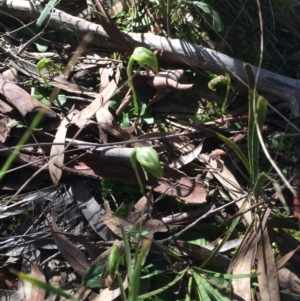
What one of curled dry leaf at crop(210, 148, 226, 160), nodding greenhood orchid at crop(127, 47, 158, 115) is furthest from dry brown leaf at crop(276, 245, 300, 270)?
nodding greenhood orchid at crop(127, 47, 158, 115)

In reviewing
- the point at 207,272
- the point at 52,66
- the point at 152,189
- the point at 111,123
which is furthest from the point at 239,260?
the point at 52,66

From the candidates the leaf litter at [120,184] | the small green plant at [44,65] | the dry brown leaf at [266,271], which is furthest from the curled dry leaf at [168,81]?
the dry brown leaf at [266,271]

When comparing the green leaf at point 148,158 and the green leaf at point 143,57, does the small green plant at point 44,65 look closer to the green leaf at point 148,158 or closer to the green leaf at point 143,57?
the green leaf at point 143,57

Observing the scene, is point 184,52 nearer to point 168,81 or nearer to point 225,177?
point 168,81

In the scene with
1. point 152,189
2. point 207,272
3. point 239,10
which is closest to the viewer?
point 207,272

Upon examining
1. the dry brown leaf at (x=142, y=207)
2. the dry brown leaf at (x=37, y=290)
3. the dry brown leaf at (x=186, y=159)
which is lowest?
the dry brown leaf at (x=37, y=290)

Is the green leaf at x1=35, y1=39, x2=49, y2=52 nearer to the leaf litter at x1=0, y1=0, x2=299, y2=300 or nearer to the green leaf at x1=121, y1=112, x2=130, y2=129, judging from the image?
the leaf litter at x1=0, y1=0, x2=299, y2=300

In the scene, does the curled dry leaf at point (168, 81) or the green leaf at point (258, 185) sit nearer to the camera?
the green leaf at point (258, 185)

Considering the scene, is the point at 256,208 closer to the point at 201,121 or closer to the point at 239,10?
the point at 201,121

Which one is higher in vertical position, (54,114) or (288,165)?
(54,114)
